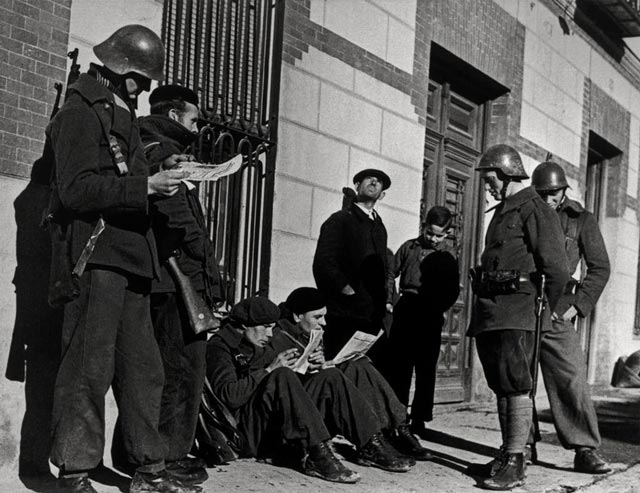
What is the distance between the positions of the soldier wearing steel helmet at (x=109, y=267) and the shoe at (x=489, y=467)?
2210mm

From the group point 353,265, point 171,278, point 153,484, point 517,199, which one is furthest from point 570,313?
point 153,484

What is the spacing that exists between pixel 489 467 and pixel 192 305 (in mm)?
2419

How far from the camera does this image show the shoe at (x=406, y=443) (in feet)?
21.4

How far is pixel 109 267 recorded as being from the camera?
422cm

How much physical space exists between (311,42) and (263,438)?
11.1 feet

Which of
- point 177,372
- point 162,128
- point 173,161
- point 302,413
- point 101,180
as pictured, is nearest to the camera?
point 101,180

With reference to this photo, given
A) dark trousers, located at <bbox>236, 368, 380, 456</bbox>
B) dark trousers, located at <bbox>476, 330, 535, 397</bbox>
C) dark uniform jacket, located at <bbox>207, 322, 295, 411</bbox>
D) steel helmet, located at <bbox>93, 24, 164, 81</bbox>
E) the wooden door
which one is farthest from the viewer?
the wooden door

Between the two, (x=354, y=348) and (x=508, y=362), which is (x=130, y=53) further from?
(x=508, y=362)

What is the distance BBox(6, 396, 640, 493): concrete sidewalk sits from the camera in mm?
5137

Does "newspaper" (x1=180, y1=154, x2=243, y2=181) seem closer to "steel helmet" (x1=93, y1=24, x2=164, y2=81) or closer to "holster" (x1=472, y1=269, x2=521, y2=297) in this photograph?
"steel helmet" (x1=93, y1=24, x2=164, y2=81)

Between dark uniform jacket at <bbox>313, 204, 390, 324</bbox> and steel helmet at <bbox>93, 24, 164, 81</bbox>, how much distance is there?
2.77 meters

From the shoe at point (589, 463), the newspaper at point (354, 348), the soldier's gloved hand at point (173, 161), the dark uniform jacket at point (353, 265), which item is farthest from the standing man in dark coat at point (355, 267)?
the soldier's gloved hand at point (173, 161)

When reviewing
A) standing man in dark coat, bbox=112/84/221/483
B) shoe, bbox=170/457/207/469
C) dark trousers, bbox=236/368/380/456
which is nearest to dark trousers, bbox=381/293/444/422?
dark trousers, bbox=236/368/380/456

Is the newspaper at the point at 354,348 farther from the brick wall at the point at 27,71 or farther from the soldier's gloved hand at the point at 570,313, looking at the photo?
the brick wall at the point at 27,71
